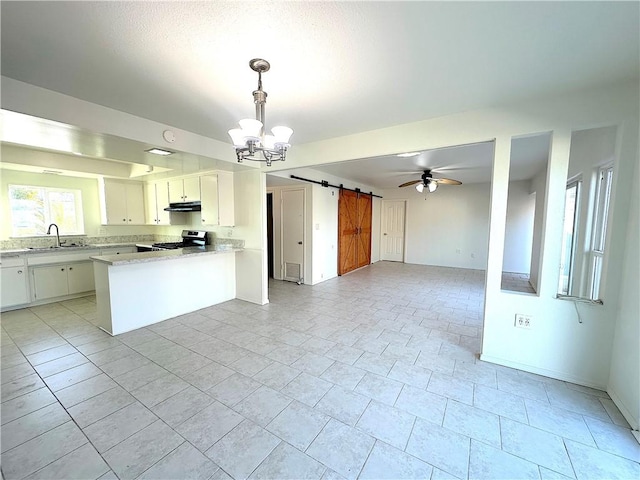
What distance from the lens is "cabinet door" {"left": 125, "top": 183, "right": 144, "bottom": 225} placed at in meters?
5.46

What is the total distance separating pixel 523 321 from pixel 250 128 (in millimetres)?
2949

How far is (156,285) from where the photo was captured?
3.54 m

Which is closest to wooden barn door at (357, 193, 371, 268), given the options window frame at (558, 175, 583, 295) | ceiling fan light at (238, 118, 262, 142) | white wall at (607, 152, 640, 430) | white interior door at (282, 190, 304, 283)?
white interior door at (282, 190, 304, 283)

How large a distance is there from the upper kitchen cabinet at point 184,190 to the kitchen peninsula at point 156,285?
3.47ft

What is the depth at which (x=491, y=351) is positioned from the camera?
257 centimetres

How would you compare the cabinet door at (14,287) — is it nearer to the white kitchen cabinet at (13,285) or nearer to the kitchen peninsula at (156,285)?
the white kitchen cabinet at (13,285)

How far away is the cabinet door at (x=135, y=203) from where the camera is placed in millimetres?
5457

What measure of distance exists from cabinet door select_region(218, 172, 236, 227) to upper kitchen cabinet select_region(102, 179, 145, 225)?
2729mm

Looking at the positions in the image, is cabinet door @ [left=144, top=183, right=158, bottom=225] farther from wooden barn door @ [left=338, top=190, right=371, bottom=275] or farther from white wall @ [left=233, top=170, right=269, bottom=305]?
wooden barn door @ [left=338, top=190, right=371, bottom=275]

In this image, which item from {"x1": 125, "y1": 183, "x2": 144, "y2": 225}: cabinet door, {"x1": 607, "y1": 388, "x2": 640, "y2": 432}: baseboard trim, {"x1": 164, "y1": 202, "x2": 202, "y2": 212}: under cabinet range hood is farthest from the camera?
{"x1": 125, "y1": 183, "x2": 144, "y2": 225}: cabinet door

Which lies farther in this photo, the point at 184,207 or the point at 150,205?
the point at 150,205

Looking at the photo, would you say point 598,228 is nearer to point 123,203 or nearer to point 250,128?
point 250,128

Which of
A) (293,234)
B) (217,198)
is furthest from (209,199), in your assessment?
(293,234)

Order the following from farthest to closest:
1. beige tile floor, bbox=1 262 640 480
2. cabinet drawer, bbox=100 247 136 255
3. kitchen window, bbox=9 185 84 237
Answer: cabinet drawer, bbox=100 247 136 255, kitchen window, bbox=9 185 84 237, beige tile floor, bbox=1 262 640 480
